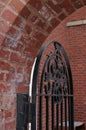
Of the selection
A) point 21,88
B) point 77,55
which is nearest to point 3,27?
point 21,88

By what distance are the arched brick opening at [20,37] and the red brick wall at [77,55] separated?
3678 millimetres

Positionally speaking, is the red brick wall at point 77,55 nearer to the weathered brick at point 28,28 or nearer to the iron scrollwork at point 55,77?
the iron scrollwork at point 55,77

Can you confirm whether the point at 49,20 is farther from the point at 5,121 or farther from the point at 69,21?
the point at 69,21

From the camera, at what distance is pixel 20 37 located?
181 centimetres

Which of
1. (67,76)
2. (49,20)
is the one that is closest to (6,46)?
(49,20)

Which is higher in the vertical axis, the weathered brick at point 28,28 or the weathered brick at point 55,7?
the weathered brick at point 55,7

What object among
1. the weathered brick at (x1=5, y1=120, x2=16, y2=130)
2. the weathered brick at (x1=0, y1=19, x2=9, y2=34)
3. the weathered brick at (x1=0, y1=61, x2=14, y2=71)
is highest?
the weathered brick at (x1=0, y1=19, x2=9, y2=34)

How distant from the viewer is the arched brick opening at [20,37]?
164 centimetres

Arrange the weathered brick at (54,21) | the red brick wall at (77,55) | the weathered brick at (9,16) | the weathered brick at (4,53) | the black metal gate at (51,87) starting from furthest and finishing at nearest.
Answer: the red brick wall at (77,55) → the weathered brick at (54,21) → the black metal gate at (51,87) → the weathered brick at (4,53) → the weathered brick at (9,16)

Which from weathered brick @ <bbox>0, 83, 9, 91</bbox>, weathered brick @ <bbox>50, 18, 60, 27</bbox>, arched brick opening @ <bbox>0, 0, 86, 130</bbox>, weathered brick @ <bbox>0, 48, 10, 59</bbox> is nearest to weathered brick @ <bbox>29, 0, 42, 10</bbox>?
arched brick opening @ <bbox>0, 0, 86, 130</bbox>

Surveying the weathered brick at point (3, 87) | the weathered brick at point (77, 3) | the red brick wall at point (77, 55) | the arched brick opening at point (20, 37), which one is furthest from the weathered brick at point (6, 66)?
the red brick wall at point (77, 55)

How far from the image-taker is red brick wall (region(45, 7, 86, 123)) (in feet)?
19.1

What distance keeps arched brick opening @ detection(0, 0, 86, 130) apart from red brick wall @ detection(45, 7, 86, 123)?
3.68 metres

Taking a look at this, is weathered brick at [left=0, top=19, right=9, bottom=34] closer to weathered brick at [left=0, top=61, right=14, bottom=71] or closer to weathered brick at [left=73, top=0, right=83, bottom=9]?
weathered brick at [left=0, top=61, right=14, bottom=71]
